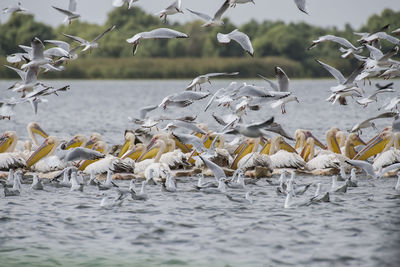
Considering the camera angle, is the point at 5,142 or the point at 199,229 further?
the point at 5,142

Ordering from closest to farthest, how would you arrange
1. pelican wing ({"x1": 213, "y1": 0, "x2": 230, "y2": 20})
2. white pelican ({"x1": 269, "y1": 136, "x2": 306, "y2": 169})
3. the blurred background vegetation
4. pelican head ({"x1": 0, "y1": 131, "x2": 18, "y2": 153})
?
pelican wing ({"x1": 213, "y1": 0, "x2": 230, "y2": 20}) < white pelican ({"x1": 269, "y1": 136, "x2": 306, "y2": 169}) < pelican head ({"x1": 0, "y1": 131, "x2": 18, "y2": 153}) < the blurred background vegetation

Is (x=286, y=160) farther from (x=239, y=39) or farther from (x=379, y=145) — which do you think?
(x=239, y=39)

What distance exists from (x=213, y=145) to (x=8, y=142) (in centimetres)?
394

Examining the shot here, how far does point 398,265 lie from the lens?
248 inches

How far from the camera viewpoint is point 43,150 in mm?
11000

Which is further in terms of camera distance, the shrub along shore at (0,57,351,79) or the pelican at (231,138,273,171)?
the shrub along shore at (0,57,351,79)

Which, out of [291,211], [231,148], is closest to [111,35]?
[231,148]

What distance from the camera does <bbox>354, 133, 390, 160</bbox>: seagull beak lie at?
1105 centimetres

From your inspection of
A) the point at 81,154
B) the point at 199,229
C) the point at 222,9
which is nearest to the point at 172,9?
the point at 222,9

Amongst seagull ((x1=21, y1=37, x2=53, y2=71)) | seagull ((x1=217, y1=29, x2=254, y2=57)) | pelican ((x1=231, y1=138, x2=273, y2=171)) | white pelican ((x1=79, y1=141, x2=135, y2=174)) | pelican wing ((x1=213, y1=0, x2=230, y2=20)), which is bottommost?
white pelican ((x1=79, y1=141, x2=135, y2=174))

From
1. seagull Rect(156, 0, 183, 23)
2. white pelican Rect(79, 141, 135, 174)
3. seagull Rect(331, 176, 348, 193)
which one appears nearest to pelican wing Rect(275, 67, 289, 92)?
seagull Rect(331, 176, 348, 193)

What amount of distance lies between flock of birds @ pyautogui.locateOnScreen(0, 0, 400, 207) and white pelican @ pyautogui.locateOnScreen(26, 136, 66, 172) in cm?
1

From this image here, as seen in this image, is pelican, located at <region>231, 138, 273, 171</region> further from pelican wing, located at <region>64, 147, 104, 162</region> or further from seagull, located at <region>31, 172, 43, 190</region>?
seagull, located at <region>31, 172, 43, 190</region>

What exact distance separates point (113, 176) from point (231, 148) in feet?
7.51
